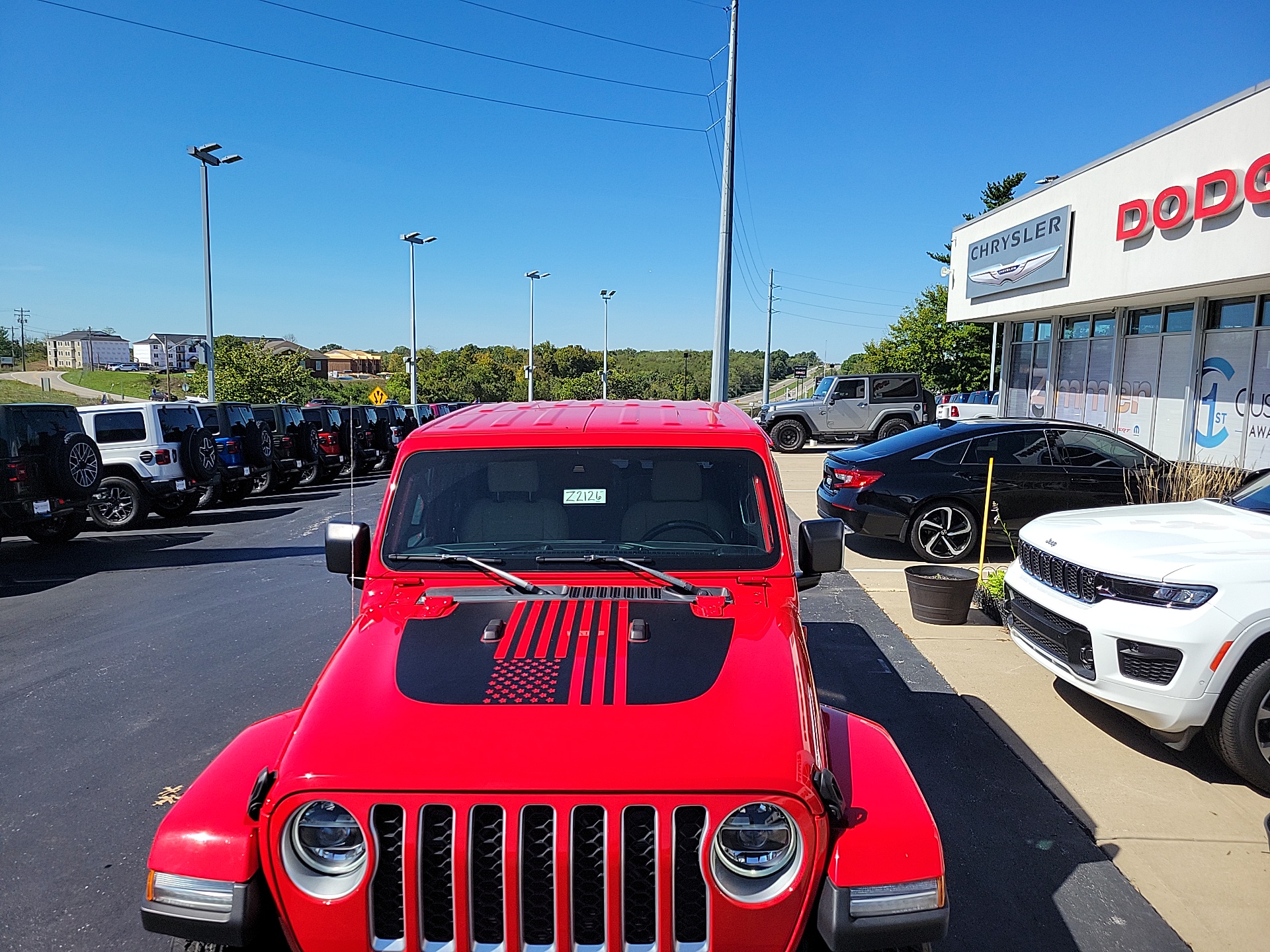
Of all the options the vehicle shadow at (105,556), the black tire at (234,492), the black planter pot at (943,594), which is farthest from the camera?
the black tire at (234,492)

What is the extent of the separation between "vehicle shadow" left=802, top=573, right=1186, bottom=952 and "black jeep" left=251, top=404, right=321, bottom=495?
13.7 metres

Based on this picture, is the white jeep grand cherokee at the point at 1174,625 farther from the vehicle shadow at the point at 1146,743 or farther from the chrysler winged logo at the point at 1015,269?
the chrysler winged logo at the point at 1015,269

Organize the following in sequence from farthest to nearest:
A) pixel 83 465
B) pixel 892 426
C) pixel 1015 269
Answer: pixel 892 426
pixel 1015 269
pixel 83 465

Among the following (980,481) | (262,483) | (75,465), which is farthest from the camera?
(262,483)

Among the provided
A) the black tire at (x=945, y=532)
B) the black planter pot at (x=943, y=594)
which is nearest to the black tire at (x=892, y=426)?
the black tire at (x=945, y=532)

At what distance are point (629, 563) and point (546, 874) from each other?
120 centimetres

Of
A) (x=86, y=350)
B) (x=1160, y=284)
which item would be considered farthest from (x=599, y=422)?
(x=86, y=350)

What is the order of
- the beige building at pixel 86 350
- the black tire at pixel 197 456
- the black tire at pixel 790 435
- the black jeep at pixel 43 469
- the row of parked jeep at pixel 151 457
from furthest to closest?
the beige building at pixel 86 350 → the black tire at pixel 790 435 → the black tire at pixel 197 456 → the row of parked jeep at pixel 151 457 → the black jeep at pixel 43 469

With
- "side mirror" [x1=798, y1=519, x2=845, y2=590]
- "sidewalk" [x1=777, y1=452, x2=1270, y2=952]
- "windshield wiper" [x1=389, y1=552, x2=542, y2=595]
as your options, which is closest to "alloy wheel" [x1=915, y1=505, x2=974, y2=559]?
"sidewalk" [x1=777, y1=452, x2=1270, y2=952]

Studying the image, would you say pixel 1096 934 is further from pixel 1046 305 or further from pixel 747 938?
pixel 1046 305

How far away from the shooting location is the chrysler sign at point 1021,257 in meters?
16.0

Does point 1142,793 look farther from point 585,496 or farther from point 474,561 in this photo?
point 474,561

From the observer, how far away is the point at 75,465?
10539mm

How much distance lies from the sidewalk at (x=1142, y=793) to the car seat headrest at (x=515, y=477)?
2.87 m
